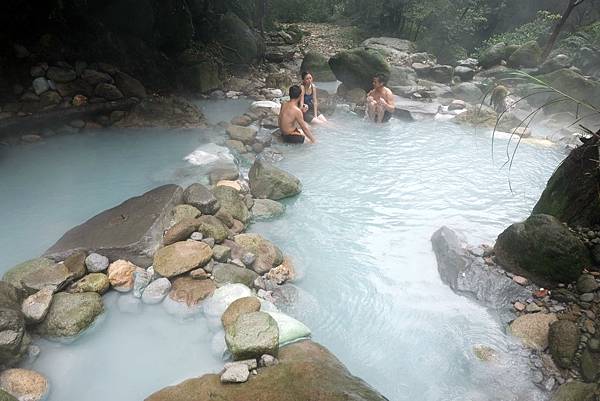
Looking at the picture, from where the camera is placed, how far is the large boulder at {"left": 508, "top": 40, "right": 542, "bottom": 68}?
12.0 meters

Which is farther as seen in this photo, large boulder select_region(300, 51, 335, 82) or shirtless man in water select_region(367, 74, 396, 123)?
large boulder select_region(300, 51, 335, 82)

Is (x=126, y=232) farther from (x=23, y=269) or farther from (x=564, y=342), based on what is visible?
(x=564, y=342)

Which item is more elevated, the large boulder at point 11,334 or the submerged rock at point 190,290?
the large boulder at point 11,334

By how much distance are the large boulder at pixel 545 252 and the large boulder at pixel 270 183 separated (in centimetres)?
265

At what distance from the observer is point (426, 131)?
8180mm

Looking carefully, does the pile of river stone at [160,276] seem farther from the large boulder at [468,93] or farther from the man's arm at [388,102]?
the large boulder at [468,93]

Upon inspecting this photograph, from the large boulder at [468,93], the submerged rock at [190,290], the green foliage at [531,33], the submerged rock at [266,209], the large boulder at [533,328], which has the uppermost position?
the green foliage at [531,33]

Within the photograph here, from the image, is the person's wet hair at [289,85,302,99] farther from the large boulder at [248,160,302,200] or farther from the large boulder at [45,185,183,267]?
the large boulder at [45,185,183,267]

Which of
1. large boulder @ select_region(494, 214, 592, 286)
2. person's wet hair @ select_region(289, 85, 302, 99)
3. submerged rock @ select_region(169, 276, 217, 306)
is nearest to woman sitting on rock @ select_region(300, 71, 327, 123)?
person's wet hair @ select_region(289, 85, 302, 99)

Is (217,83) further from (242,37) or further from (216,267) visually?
(216,267)

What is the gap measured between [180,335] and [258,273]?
935 mm

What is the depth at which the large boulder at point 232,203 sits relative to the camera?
457 centimetres

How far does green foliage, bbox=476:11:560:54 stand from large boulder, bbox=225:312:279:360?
1569cm

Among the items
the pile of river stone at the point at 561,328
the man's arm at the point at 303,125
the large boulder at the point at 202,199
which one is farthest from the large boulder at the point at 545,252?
the man's arm at the point at 303,125
